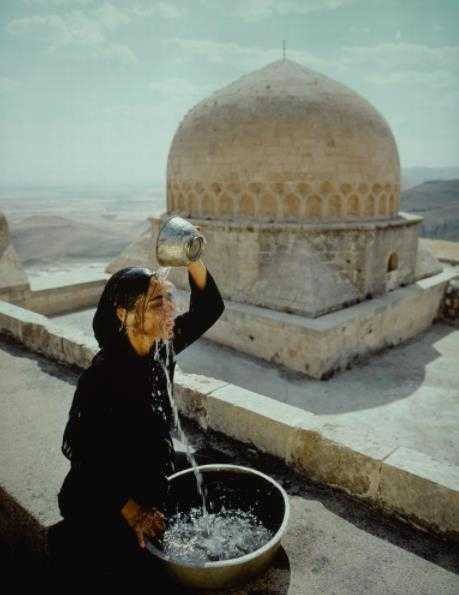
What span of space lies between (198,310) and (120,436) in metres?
0.84

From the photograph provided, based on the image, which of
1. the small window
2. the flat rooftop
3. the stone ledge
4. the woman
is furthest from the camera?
the small window

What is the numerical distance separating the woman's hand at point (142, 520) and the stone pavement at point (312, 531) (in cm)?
47

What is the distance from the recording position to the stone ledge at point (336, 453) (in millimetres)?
2254

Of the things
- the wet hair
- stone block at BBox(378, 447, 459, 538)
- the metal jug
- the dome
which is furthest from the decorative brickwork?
the wet hair

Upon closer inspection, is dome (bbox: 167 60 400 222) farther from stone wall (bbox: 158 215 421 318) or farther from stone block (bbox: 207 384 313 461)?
stone block (bbox: 207 384 313 461)

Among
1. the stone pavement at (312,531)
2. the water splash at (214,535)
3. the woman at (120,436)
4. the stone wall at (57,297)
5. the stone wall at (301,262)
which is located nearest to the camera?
the woman at (120,436)

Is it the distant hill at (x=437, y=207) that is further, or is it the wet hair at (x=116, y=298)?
the distant hill at (x=437, y=207)

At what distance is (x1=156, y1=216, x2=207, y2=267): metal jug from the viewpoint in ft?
7.77

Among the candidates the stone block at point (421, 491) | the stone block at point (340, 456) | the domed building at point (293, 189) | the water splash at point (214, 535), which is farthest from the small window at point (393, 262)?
the water splash at point (214, 535)

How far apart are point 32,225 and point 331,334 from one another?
35.0 m

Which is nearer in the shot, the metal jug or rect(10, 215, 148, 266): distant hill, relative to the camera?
the metal jug

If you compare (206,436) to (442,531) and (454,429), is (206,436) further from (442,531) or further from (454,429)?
(454,429)

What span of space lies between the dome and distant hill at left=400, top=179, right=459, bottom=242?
25035 mm

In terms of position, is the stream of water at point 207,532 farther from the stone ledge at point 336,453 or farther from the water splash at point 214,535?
the stone ledge at point 336,453
